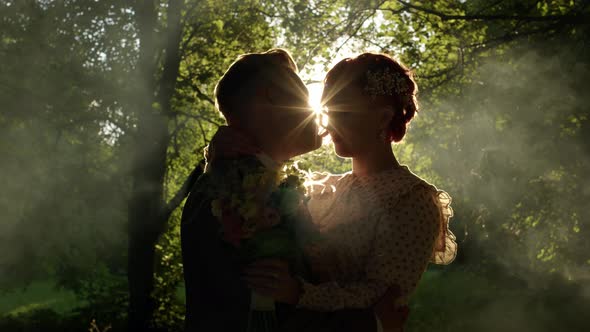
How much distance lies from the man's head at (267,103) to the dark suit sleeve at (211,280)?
0.44 meters

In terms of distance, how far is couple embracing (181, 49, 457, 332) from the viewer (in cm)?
318

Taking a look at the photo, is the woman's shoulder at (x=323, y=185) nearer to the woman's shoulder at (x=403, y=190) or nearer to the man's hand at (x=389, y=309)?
the woman's shoulder at (x=403, y=190)

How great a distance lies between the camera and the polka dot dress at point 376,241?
337 centimetres

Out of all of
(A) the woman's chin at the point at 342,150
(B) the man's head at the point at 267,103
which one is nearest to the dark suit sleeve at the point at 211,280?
(B) the man's head at the point at 267,103

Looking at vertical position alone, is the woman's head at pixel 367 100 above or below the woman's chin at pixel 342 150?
above

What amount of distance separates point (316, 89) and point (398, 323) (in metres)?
1.40

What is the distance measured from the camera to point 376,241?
11.3ft

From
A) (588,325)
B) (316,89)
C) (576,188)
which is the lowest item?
(588,325)

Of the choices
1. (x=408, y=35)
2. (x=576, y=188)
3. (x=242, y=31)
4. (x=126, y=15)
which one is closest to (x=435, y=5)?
(x=408, y=35)

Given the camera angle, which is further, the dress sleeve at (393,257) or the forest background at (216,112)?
the forest background at (216,112)

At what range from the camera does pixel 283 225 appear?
3.20 m

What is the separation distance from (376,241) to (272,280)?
1.99 ft

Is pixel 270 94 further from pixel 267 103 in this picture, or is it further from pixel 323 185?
pixel 323 185

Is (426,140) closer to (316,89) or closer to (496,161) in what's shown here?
(496,161)
